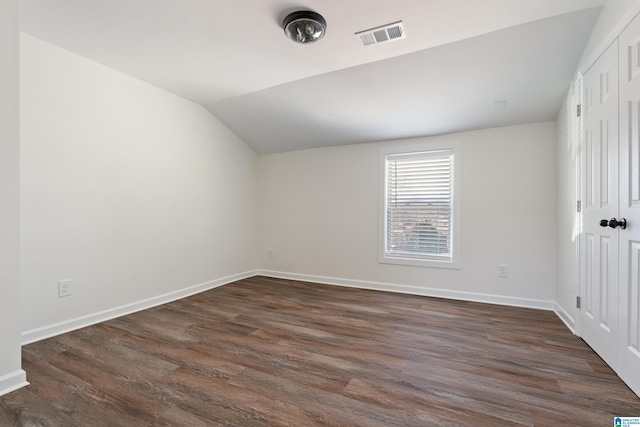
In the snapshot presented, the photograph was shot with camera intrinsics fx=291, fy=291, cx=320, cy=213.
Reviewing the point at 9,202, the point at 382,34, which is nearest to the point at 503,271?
the point at 382,34

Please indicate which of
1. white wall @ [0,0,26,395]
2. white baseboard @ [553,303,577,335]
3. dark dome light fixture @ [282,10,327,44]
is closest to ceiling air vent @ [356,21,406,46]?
dark dome light fixture @ [282,10,327,44]

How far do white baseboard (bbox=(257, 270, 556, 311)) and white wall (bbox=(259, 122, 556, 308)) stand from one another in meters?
0.01

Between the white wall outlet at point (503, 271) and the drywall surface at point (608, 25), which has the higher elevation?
the drywall surface at point (608, 25)

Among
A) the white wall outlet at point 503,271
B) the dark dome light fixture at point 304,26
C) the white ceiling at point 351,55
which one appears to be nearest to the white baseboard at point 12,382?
the white ceiling at point 351,55

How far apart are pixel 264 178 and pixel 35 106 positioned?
286cm

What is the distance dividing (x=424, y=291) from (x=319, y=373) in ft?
7.36

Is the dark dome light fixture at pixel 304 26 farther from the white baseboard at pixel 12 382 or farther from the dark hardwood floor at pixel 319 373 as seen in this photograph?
the white baseboard at pixel 12 382

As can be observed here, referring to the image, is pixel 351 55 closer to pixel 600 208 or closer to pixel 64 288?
pixel 600 208

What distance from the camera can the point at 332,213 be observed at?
14.1 feet

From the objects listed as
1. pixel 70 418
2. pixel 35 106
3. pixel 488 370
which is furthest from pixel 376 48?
pixel 70 418

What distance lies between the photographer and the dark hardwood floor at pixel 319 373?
1.47 meters

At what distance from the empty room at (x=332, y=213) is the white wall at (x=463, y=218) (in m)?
0.03

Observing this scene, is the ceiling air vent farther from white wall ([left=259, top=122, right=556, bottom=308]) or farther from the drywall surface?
white wall ([left=259, top=122, right=556, bottom=308])

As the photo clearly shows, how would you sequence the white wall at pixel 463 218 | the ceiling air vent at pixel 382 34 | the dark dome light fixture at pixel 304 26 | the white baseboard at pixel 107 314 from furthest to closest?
the white wall at pixel 463 218, the white baseboard at pixel 107 314, the ceiling air vent at pixel 382 34, the dark dome light fixture at pixel 304 26
